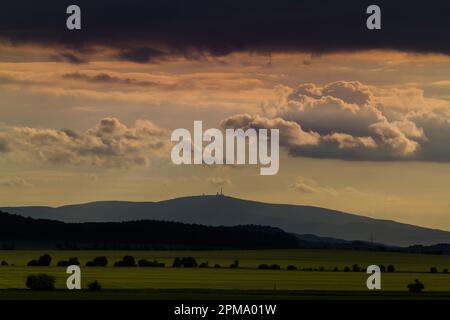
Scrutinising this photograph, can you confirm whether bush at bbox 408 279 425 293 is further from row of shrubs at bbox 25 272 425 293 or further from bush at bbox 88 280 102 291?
row of shrubs at bbox 25 272 425 293

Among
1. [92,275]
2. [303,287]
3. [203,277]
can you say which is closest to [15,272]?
[92,275]

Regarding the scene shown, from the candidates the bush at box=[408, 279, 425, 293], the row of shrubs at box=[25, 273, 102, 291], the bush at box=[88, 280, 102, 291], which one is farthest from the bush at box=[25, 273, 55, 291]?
the bush at box=[408, 279, 425, 293]

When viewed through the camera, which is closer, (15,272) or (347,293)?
(347,293)

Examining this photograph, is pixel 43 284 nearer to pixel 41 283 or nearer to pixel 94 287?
pixel 41 283

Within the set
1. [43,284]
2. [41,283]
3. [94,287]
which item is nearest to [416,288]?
[94,287]

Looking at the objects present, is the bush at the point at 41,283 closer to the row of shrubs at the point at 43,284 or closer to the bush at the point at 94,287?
the row of shrubs at the point at 43,284

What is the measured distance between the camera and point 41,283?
14625cm

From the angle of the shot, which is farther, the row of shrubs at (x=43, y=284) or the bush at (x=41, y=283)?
the bush at (x=41, y=283)

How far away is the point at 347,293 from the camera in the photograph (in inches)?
5837

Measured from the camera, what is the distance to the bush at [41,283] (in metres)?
145

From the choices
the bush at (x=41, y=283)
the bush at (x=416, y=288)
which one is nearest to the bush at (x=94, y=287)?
the bush at (x=41, y=283)
